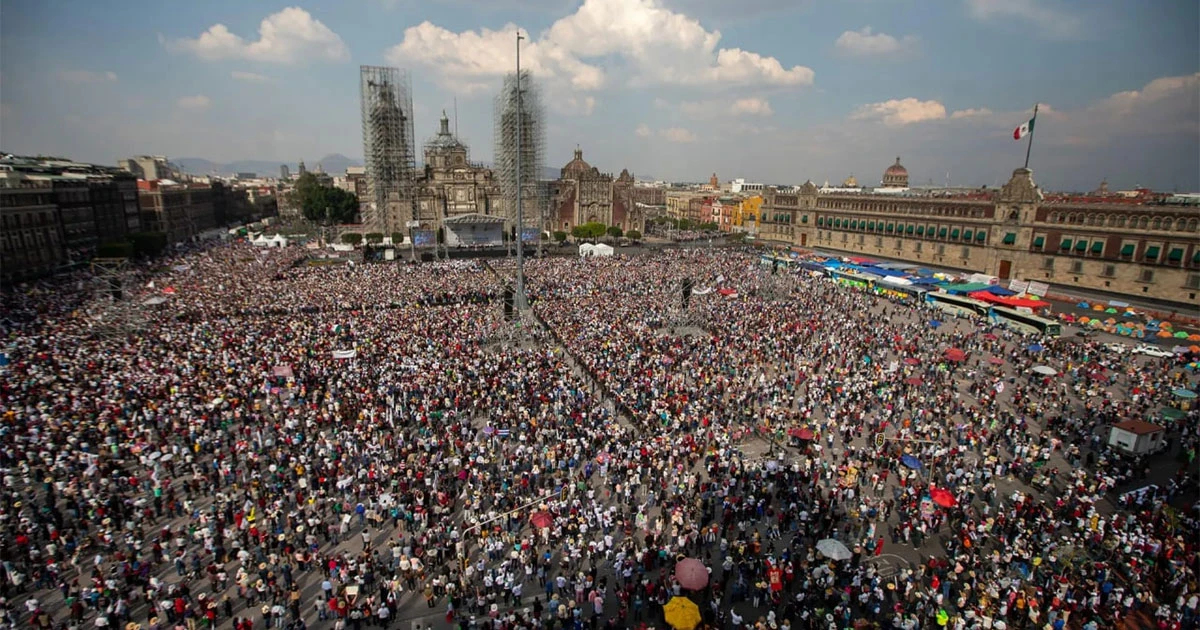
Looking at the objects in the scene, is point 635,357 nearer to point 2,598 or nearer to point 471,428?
point 471,428

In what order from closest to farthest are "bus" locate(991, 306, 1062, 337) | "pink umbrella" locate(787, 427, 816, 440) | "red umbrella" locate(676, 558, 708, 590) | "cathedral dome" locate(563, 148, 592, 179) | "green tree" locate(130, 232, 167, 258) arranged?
"red umbrella" locate(676, 558, 708, 590) → "pink umbrella" locate(787, 427, 816, 440) → "bus" locate(991, 306, 1062, 337) → "green tree" locate(130, 232, 167, 258) → "cathedral dome" locate(563, 148, 592, 179)

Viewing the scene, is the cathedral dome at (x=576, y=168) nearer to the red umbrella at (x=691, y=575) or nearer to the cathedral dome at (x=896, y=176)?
the cathedral dome at (x=896, y=176)

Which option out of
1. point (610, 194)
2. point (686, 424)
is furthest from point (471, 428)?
point (610, 194)

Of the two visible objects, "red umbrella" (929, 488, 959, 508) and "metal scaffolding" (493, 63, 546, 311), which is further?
"metal scaffolding" (493, 63, 546, 311)

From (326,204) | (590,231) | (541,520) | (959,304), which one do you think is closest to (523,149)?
(590,231)

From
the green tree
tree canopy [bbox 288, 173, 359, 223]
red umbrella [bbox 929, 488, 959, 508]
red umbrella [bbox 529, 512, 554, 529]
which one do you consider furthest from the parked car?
tree canopy [bbox 288, 173, 359, 223]

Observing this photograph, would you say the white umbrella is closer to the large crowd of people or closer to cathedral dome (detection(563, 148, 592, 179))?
the large crowd of people

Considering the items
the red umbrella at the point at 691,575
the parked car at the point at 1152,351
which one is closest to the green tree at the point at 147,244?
the red umbrella at the point at 691,575
